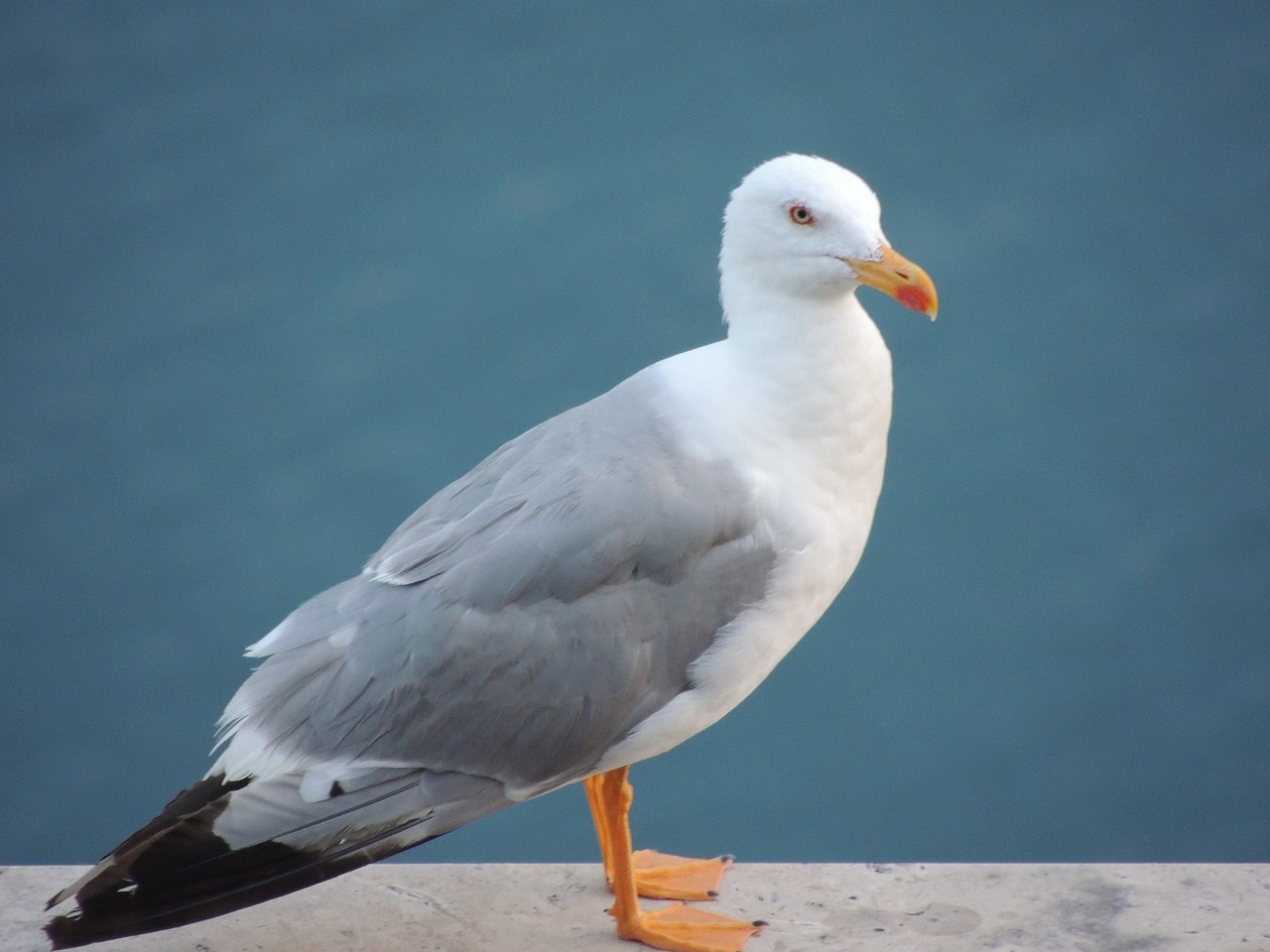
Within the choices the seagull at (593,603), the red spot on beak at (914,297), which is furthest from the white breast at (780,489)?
the red spot on beak at (914,297)

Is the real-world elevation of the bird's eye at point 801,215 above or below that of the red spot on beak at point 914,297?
above

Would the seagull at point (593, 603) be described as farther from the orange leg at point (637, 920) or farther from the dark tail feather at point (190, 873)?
the orange leg at point (637, 920)

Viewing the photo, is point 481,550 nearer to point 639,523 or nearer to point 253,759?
point 639,523

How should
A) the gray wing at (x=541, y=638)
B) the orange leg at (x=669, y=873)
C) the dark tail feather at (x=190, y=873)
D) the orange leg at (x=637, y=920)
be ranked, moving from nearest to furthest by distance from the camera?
the dark tail feather at (x=190, y=873)
the gray wing at (x=541, y=638)
the orange leg at (x=637, y=920)
the orange leg at (x=669, y=873)

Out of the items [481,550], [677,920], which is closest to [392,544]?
[481,550]

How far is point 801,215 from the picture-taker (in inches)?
74.7

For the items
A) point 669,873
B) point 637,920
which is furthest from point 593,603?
point 669,873

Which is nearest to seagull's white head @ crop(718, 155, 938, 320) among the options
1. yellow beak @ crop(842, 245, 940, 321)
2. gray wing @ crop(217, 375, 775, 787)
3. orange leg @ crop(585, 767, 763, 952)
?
yellow beak @ crop(842, 245, 940, 321)

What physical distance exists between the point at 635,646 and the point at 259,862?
509 millimetres

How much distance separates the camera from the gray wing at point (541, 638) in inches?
73.1

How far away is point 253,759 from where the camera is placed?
1865mm

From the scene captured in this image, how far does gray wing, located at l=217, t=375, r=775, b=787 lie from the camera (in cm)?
186

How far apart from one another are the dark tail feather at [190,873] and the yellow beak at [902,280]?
0.88 metres

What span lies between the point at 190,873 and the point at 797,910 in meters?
0.87
